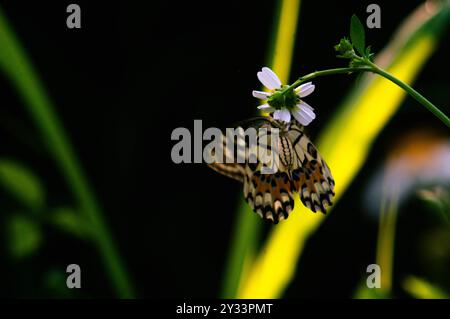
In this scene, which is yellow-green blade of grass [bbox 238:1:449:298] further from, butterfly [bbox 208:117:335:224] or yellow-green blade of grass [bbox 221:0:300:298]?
butterfly [bbox 208:117:335:224]

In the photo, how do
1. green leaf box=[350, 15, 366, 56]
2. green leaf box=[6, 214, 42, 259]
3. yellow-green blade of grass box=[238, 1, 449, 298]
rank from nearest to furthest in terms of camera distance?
green leaf box=[350, 15, 366, 56], yellow-green blade of grass box=[238, 1, 449, 298], green leaf box=[6, 214, 42, 259]

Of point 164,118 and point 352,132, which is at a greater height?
point 164,118

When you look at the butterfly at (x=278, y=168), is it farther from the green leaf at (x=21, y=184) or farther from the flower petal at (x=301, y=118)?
the green leaf at (x=21, y=184)

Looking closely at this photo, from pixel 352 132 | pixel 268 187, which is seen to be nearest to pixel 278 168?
pixel 268 187

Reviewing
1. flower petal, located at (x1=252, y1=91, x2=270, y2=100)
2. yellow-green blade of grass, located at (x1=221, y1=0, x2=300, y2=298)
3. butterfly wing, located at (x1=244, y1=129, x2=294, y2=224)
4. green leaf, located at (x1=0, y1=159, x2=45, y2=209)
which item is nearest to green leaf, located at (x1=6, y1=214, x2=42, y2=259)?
green leaf, located at (x1=0, y1=159, x2=45, y2=209)

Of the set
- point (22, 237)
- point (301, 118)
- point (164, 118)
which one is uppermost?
point (164, 118)

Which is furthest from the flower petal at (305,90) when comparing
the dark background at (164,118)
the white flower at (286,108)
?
the dark background at (164,118)

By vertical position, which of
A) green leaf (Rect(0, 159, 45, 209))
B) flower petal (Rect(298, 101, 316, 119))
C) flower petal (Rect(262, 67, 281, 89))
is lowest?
flower petal (Rect(298, 101, 316, 119))

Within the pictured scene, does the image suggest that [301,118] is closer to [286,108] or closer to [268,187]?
[286,108]
